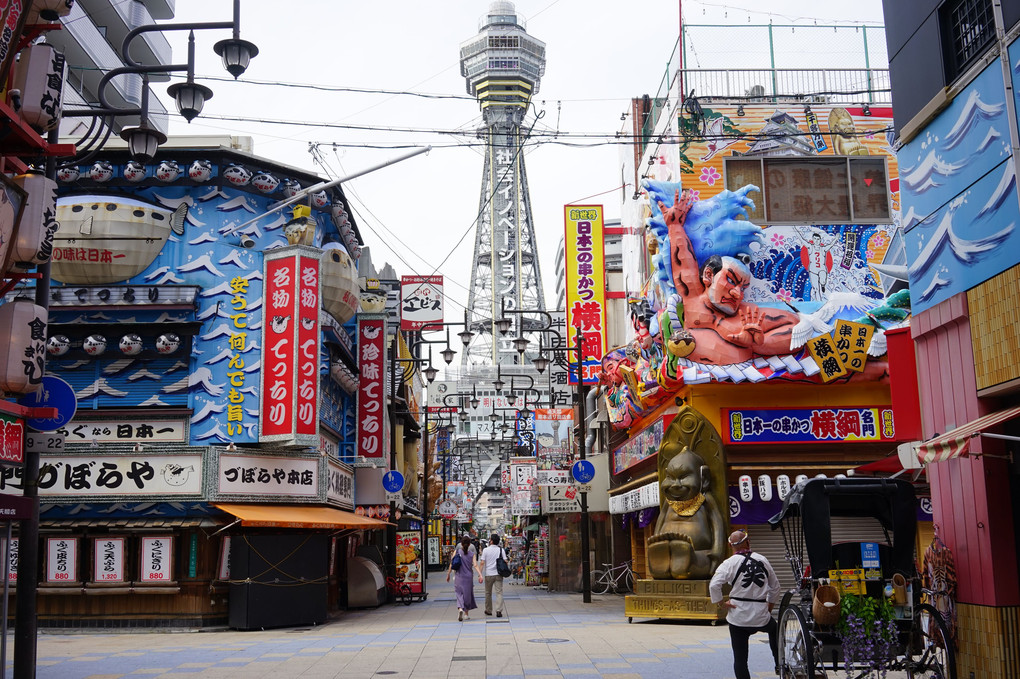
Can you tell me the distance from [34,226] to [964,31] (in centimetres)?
1071

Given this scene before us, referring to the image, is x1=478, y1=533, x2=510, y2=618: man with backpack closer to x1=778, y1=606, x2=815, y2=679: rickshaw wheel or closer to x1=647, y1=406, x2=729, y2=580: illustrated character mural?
x1=647, y1=406, x2=729, y2=580: illustrated character mural

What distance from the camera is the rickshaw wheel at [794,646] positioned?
978cm

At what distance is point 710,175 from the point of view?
26797 mm

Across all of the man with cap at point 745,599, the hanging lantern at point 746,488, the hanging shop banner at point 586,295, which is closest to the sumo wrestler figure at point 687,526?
the hanging lantern at point 746,488

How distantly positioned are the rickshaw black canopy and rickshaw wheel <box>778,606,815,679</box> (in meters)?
0.62

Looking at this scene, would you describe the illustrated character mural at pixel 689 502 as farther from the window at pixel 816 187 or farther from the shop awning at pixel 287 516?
the shop awning at pixel 287 516

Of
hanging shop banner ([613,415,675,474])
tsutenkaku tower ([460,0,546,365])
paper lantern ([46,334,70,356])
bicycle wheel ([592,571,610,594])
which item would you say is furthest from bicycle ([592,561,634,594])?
tsutenkaku tower ([460,0,546,365])

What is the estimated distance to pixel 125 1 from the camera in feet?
139

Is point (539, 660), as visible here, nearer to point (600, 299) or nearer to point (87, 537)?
point (87, 537)

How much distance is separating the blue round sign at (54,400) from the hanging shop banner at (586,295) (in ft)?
72.4

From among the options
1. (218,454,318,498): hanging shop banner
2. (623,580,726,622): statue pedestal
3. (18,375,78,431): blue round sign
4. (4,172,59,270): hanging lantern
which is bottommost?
(623,580,726,622): statue pedestal

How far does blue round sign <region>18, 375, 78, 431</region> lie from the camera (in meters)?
12.7

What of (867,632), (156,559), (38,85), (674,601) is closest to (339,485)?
(156,559)

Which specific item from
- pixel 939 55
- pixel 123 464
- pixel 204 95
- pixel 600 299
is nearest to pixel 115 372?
pixel 123 464
